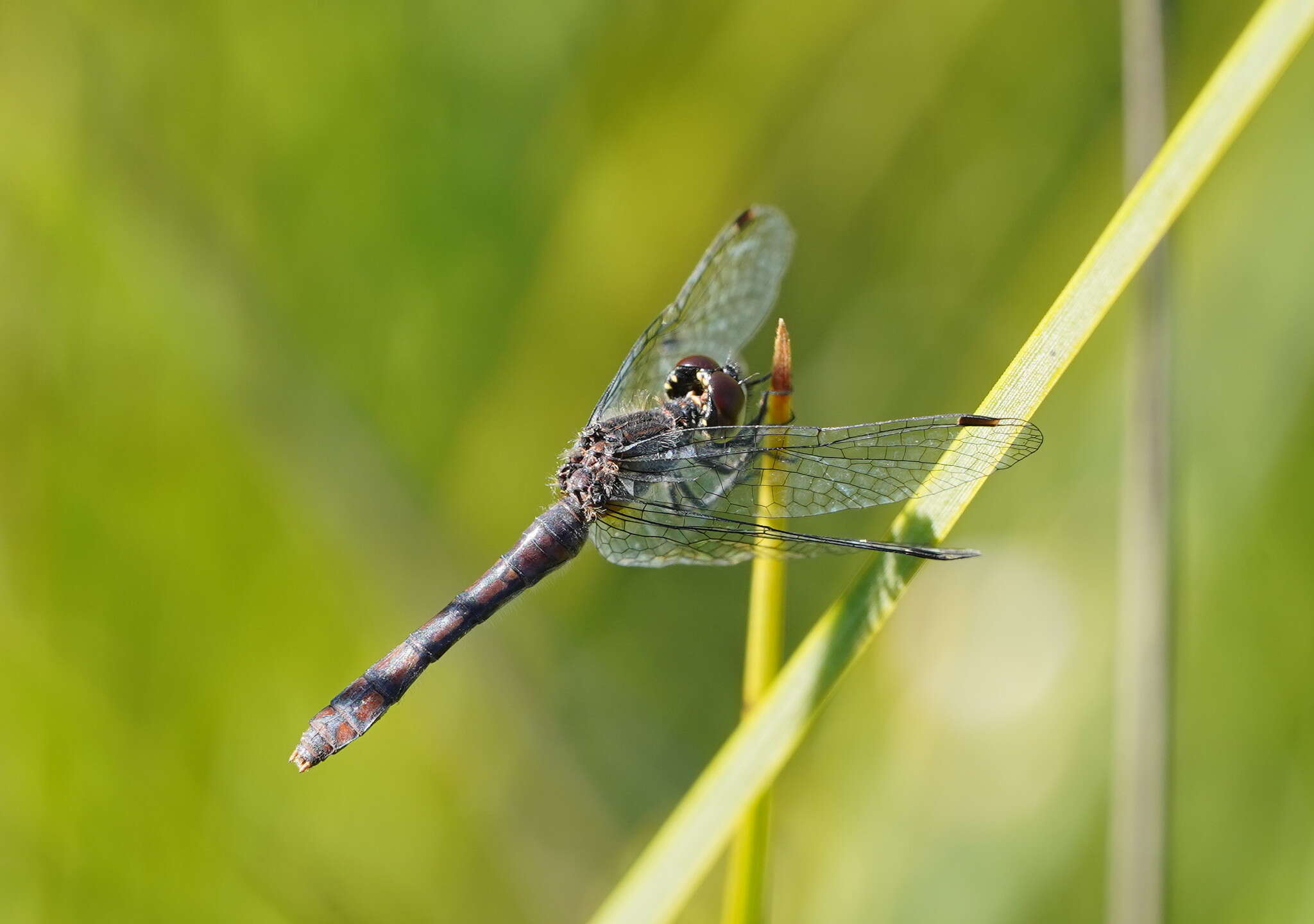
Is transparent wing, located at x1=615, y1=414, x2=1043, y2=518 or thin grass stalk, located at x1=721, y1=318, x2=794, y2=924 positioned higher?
transparent wing, located at x1=615, y1=414, x2=1043, y2=518

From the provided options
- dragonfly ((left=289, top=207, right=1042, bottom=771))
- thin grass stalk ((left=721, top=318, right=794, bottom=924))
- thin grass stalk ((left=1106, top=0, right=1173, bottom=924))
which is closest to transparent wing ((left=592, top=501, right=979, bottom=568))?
dragonfly ((left=289, top=207, right=1042, bottom=771))

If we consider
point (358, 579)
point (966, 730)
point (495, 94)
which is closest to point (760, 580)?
point (966, 730)

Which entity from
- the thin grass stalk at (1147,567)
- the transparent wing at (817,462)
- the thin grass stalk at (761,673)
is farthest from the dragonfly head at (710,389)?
the thin grass stalk at (1147,567)

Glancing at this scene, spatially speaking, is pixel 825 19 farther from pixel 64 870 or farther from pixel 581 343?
pixel 64 870

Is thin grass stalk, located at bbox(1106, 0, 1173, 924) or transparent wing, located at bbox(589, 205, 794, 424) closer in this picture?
thin grass stalk, located at bbox(1106, 0, 1173, 924)

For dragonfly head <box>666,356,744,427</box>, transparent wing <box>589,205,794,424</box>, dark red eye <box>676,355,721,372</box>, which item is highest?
transparent wing <box>589,205,794,424</box>

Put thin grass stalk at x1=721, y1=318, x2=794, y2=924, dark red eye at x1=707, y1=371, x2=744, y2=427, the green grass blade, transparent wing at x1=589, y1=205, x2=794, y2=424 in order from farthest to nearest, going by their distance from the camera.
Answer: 1. transparent wing at x1=589, y1=205, x2=794, y2=424
2. dark red eye at x1=707, y1=371, x2=744, y2=427
3. thin grass stalk at x1=721, y1=318, x2=794, y2=924
4. the green grass blade

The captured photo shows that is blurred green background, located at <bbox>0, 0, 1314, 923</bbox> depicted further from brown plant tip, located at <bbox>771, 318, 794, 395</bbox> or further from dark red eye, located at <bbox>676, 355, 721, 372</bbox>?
brown plant tip, located at <bbox>771, 318, 794, 395</bbox>

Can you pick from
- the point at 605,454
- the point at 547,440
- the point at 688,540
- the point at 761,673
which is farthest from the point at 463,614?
the point at 761,673
